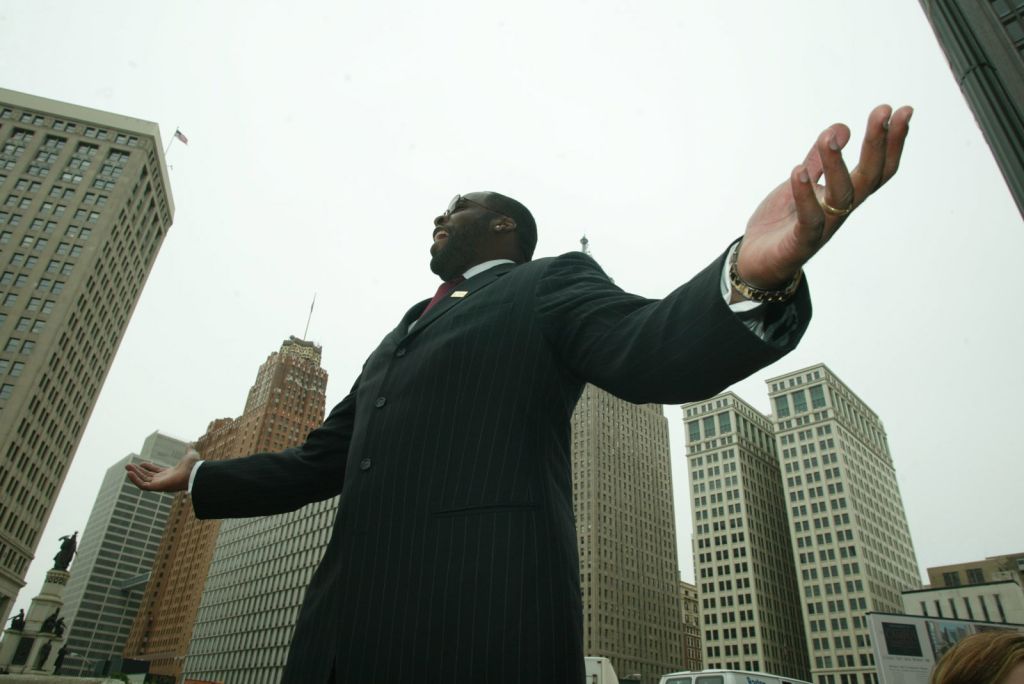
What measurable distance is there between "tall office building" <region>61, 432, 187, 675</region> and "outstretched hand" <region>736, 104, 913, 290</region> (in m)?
177

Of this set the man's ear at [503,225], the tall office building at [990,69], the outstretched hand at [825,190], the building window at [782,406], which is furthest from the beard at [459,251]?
the building window at [782,406]

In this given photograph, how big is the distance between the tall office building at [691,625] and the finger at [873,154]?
472ft

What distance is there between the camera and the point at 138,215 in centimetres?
7575

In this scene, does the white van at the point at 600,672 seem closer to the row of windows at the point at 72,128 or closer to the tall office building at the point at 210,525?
the row of windows at the point at 72,128

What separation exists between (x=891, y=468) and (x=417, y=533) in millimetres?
160391

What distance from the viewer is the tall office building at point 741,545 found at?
10362 centimetres

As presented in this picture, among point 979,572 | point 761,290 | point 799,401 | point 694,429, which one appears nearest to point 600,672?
point 761,290

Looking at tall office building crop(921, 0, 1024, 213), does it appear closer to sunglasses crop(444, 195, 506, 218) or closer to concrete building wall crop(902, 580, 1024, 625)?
sunglasses crop(444, 195, 506, 218)

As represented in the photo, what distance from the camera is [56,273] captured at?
62.5m

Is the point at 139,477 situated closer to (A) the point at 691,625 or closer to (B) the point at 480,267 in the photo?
(B) the point at 480,267

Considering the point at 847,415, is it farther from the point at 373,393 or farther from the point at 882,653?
the point at 373,393

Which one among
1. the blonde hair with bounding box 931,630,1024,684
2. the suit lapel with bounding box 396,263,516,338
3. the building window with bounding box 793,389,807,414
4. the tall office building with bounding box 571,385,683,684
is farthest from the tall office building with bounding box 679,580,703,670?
the suit lapel with bounding box 396,263,516,338

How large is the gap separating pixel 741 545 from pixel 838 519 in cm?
1745

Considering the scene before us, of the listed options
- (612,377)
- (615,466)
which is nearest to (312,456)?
(612,377)
